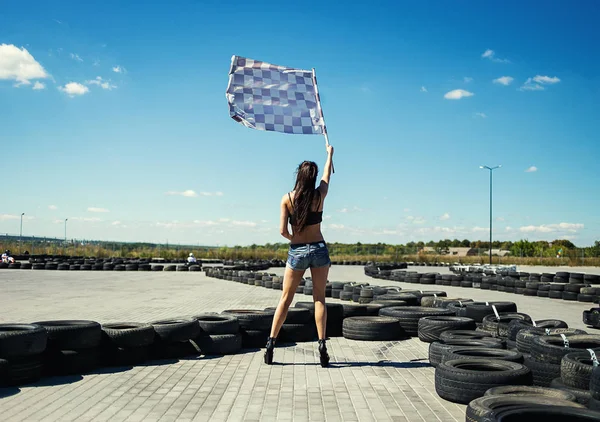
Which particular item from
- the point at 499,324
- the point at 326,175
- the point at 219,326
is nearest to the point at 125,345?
the point at 219,326

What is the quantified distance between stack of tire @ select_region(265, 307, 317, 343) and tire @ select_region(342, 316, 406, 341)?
0.57m

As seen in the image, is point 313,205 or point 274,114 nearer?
point 313,205

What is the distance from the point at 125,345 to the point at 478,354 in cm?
374

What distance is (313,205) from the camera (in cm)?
571

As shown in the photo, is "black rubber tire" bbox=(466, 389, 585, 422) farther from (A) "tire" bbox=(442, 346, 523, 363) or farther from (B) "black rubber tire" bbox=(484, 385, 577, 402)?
(A) "tire" bbox=(442, 346, 523, 363)

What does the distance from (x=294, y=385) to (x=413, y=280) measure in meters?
18.9

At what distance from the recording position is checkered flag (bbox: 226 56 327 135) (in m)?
7.03

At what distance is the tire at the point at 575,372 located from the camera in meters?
4.39

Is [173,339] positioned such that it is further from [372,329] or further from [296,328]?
[372,329]

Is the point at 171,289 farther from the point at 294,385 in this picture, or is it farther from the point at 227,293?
the point at 294,385

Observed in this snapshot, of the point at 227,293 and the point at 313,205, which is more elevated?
the point at 313,205

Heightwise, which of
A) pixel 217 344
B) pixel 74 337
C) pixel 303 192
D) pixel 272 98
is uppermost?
pixel 272 98

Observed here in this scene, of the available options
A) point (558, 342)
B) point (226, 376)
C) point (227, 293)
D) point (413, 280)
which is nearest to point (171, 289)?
point (227, 293)

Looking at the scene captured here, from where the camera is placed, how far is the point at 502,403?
3.71 meters
